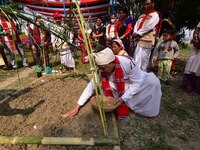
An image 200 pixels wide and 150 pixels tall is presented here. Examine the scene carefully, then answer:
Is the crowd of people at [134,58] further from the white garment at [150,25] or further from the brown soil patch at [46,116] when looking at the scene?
the brown soil patch at [46,116]

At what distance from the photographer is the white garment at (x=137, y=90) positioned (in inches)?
108

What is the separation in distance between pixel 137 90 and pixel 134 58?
2123 millimetres

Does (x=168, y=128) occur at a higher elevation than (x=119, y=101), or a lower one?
lower

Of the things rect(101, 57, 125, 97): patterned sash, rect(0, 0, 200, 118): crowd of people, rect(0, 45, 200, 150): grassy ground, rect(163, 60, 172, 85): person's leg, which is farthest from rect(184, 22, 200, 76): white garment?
rect(101, 57, 125, 97): patterned sash

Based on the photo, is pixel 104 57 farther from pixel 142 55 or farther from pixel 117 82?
pixel 142 55

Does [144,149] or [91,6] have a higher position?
[91,6]

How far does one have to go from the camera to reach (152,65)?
5086mm

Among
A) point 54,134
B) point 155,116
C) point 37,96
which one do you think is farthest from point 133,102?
point 37,96

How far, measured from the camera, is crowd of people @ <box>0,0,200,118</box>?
270 centimetres

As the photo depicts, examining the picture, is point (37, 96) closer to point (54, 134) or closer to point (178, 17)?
point (54, 134)

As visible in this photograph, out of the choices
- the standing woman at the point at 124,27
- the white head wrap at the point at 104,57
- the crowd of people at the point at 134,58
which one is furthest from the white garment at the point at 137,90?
the standing woman at the point at 124,27

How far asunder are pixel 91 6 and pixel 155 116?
5836 millimetres

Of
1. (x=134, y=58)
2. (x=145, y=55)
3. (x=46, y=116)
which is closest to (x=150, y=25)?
(x=145, y=55)

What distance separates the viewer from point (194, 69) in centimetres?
410
